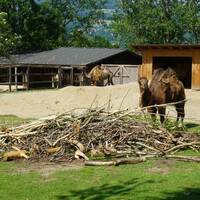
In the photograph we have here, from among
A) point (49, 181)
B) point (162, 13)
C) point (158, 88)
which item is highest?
point (162, 13)

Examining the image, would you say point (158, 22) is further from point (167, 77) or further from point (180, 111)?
point (167, 77)

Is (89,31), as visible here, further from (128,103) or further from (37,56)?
(128,103)

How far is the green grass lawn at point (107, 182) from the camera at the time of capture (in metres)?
8.77

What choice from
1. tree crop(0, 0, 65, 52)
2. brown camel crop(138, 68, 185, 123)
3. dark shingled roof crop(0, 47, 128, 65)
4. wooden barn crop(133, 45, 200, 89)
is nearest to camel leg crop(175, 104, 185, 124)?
brown camel crop(138, 68, 185, 123)

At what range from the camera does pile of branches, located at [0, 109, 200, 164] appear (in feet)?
38.7

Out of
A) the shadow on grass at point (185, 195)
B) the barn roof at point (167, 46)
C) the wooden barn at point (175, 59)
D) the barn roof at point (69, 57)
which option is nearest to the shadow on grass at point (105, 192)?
the shadow on grass at point (185, 195)

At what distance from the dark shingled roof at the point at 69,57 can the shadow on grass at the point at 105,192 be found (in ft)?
110

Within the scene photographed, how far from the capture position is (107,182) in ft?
31.5

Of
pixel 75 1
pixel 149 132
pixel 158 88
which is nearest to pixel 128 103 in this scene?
pixel 158 88

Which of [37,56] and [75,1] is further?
[75,1]

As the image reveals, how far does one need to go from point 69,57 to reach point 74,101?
18.2 metres

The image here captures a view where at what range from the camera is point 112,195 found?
8773mm

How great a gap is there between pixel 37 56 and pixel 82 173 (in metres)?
38.8

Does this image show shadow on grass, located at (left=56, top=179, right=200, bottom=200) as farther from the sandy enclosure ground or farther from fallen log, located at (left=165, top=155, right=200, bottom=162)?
the sandy enclosure ground
